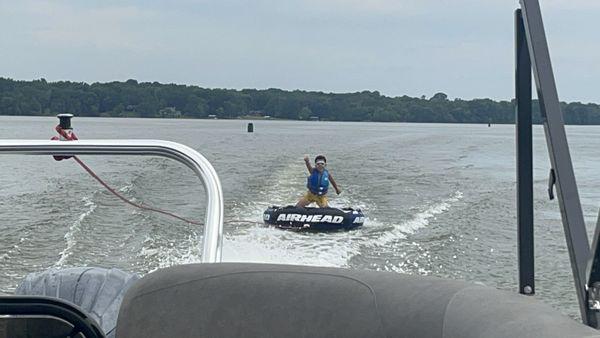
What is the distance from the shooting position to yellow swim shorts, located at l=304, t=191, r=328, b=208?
11426 mm

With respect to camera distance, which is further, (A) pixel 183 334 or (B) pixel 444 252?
(B) pixel 444 252

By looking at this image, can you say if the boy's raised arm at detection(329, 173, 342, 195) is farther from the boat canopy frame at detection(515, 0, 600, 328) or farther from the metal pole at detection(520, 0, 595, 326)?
the metal pole at detection(520, 0, 595, 326)

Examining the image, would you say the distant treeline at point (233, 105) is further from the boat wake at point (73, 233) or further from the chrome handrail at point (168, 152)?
the boat wake at point (73, 233)

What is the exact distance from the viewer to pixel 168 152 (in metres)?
1.89

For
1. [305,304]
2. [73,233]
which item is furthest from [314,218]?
[305,304]

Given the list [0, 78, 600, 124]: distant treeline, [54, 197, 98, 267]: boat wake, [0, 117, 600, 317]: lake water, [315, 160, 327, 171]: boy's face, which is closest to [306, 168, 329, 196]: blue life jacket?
[315, 160, 327, 171]: boy's face

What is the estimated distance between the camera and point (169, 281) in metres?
1.43

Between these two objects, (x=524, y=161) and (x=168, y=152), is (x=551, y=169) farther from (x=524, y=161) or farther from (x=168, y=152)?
(x=168, y=152)

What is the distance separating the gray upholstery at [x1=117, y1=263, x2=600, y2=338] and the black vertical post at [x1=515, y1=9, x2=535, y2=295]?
0.27 meters

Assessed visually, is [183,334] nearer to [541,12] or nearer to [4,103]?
[541,12]

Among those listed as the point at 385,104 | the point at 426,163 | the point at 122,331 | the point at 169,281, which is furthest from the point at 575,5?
the point at 426,163

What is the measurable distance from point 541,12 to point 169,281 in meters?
0.76

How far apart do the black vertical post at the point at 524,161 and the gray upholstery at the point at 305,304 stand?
0.88 ft

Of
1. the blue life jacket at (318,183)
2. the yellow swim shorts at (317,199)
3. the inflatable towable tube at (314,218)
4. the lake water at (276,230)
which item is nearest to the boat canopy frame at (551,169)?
the lake water at (276,230)
